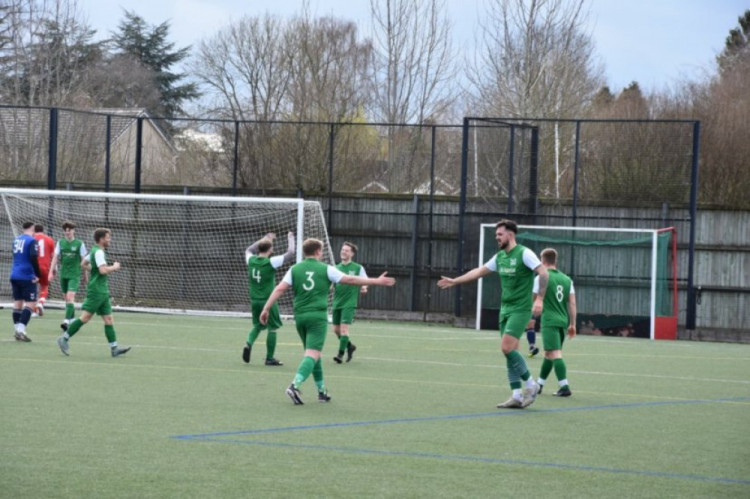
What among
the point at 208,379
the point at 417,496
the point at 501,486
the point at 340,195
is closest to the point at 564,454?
the point at 501,486

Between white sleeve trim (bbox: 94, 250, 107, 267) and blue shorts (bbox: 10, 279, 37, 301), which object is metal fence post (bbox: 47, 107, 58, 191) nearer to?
blue shorts (bbox: 10, 279, 37, 301)

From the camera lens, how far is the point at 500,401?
13.0 metres

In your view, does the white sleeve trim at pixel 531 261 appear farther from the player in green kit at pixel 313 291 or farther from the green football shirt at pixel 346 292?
the green football shirt at pixel 346 292

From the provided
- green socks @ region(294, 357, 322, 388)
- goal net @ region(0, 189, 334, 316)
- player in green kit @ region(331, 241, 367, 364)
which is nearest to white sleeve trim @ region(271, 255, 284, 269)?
player in green kit @ region(331, 241, 367, 364)

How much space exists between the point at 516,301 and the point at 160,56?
57.5 meters

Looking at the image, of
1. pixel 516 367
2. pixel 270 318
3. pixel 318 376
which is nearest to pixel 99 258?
pixel 270 318

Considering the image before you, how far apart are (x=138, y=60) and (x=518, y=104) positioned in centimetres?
3529

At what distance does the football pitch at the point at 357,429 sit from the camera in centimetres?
781

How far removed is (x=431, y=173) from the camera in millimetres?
28594

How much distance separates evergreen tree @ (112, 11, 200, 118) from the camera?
66500mm

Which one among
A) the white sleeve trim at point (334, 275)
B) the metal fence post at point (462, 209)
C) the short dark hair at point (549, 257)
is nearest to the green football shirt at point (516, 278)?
the white sleeve trim at point (334, 275)

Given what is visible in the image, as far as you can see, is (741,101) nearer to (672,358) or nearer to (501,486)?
(672,358)

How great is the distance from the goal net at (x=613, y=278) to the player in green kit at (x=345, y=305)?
32.7 feet

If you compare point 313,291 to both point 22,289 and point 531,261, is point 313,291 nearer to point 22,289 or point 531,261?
point 531,261
